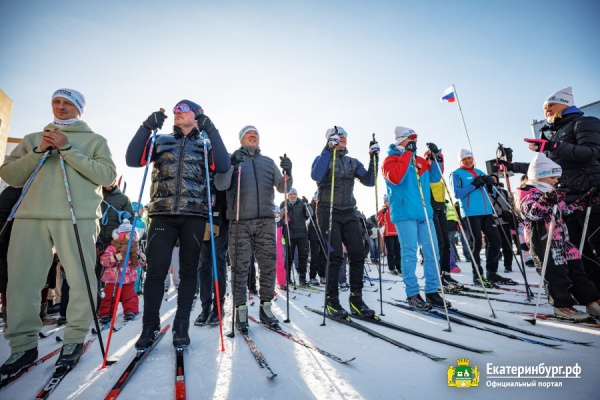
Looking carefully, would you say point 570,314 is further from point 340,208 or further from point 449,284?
point 340,208

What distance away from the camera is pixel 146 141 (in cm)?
293

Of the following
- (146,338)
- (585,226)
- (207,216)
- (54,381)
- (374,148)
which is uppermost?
(374,148)

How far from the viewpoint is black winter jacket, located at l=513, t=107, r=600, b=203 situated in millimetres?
3371

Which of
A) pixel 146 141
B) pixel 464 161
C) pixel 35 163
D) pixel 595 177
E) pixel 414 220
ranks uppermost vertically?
pixel 464 161

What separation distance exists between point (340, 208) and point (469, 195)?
3.62 meters

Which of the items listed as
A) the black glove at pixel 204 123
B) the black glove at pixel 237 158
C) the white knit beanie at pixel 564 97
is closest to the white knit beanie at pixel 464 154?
the white knit beanie at pixel 564 97

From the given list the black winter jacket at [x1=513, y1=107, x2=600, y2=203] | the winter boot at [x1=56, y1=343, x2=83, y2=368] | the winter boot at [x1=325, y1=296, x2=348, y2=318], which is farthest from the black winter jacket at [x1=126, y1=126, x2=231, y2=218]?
the black winter jacket at [x1=513, y1=107, x2=600, y2=203]

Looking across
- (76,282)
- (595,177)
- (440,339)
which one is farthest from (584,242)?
(76,282)

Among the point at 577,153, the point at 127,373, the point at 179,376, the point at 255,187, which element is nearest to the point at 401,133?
the point at 577,153

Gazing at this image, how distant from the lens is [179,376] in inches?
76.4

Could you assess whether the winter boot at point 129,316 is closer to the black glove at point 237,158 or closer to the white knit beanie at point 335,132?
the black glove at point 237,158

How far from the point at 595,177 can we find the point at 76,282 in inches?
228

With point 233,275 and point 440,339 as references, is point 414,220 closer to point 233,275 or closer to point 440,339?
point 440,339

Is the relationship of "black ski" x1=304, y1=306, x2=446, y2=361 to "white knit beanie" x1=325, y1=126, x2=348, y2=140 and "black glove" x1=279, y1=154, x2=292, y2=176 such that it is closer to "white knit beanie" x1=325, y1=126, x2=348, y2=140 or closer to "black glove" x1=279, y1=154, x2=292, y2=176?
"black glove" x1=279, y1=154, x2=292, y2=176
